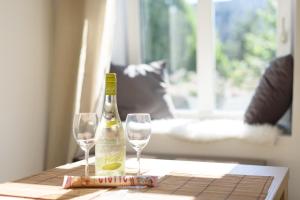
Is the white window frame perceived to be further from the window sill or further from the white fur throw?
the white fur throw

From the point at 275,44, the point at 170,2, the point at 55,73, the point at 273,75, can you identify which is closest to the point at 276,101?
the point at 273,75

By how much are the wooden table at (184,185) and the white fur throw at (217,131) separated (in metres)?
0.71

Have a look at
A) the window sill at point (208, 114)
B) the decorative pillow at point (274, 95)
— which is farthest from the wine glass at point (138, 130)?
the window sill at point (208, 114)

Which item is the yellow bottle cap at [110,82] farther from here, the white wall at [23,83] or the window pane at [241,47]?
the window pane at [241,47]

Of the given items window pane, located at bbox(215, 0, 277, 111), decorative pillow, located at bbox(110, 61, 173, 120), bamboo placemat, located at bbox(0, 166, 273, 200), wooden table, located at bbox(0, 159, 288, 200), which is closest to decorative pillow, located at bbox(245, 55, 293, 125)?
window pane, located at bbox(215, 0, 277, 111)

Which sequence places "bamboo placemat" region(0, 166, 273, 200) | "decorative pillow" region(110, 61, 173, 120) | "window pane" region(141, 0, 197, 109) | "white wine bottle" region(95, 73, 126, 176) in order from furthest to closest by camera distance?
"window pane" region(141, 0, 197, 109) → "decorative pillow" region(110, 61, 173, 120) → "white wine bottle" region(95, 73, 126, 176) → "bamboo placemat" region(0, 166, 273, 200)

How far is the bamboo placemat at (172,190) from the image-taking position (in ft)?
3.66

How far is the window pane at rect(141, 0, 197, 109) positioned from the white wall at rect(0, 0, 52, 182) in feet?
2.48

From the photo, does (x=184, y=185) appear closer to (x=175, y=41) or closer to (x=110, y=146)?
(x=110, y=146)

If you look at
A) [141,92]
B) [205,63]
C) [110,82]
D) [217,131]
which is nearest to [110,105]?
[110,82]

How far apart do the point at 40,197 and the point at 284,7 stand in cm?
197

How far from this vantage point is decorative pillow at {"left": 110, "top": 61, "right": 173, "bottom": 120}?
2648 millimetres

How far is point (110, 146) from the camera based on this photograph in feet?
4.10

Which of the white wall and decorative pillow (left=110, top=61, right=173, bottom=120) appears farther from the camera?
decorative pillow (left=110, top=61, right=173, bottom=120)
